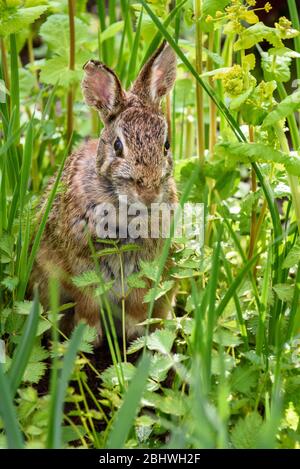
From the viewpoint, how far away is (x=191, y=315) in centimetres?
288

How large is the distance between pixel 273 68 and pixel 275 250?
579 mm

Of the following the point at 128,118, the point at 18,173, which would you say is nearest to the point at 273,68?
the point at 128,118

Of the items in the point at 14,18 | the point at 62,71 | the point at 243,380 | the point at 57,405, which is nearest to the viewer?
the point at 57,405

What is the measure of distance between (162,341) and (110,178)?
0.75 metres

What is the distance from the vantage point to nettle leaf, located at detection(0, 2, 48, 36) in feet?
8.98

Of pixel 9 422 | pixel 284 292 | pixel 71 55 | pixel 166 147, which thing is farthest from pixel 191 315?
pixel 9 422

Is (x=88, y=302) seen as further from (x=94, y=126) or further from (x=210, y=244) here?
(x=94, y=126)

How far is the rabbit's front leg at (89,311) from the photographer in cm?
294

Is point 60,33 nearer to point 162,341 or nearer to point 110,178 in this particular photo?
point 110,178

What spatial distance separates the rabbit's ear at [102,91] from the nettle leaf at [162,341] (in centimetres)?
95

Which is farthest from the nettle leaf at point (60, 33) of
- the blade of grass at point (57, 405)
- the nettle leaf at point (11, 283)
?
the blade of grass at point (57, 405)

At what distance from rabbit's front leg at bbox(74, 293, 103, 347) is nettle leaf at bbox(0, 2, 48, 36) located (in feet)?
3.12

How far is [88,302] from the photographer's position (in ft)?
9.64

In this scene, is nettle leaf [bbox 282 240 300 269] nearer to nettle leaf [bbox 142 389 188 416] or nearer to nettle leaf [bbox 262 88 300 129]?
nettle leaf [bbox 262 88 300 129]
